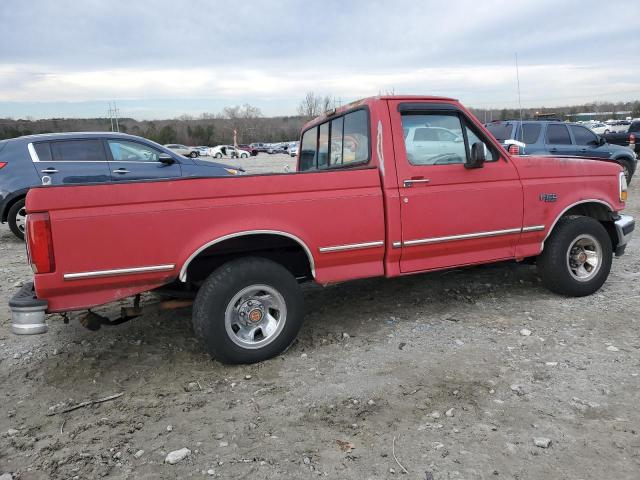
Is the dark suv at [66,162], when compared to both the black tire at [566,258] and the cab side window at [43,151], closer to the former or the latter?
the cab side window at [43,151]

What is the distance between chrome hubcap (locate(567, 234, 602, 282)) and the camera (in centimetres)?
503

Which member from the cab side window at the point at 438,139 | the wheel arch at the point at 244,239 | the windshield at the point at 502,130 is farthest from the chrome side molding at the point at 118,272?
the windshield at the point at 502,130

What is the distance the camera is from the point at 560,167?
190 inches

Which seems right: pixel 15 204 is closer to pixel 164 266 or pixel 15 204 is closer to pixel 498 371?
pixel 164 266

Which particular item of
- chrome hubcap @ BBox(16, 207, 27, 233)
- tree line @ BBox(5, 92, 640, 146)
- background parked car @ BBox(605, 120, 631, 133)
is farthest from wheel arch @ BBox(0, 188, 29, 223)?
tree line @ BBox(5, 92, 640, 146)

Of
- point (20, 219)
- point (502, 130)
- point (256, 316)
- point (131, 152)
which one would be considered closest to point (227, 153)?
point (502, 130)

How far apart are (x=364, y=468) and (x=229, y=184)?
2.06 m

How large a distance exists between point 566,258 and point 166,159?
6.15 metres

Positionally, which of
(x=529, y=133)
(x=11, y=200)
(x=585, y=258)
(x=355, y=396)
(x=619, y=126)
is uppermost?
(x=619, y=126)

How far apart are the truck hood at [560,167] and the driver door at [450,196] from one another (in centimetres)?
14

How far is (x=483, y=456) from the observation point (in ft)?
8.70

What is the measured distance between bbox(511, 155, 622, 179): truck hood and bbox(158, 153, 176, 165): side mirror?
5.65 m

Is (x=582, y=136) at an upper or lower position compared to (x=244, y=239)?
upper

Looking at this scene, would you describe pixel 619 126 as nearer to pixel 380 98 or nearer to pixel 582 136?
pixel 582 136
